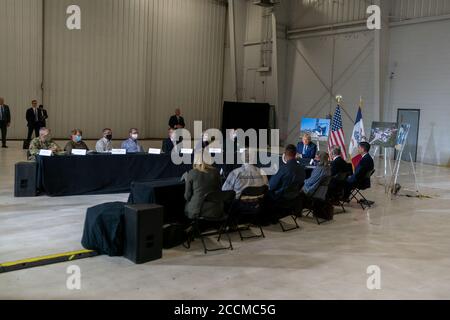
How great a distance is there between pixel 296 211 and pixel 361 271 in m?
1.85

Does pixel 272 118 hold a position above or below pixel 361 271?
above

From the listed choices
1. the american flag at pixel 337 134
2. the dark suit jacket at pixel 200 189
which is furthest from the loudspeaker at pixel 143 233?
the american flag at pixel 337 134

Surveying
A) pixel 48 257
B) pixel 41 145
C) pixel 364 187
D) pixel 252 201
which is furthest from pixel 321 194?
pixel 41 145

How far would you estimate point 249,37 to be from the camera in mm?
20438

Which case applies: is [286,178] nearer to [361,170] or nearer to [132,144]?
[361,170]

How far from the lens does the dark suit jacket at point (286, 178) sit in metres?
6.11

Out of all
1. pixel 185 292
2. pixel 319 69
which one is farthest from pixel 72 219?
pixel 319 69

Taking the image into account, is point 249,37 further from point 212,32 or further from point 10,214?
point 10,214

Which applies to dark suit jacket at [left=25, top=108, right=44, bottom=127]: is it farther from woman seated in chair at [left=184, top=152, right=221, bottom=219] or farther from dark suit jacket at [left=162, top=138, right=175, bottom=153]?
woman seated in chair at [left=184, top=152, right=221, bottom=219]

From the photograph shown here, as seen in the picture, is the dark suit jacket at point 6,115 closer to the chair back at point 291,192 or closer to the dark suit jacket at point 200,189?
the dark suit jacket at point 200,189

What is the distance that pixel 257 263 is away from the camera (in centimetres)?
488

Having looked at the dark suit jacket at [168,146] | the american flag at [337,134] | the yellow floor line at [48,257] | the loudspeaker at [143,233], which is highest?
the american flag at [337,134]

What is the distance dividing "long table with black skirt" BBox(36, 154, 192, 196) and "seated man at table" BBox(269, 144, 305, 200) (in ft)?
10.7

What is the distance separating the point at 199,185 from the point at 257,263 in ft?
3.60
